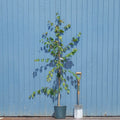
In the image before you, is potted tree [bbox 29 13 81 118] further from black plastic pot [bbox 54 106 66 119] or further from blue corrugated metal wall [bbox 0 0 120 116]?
blue corrugated metal wall [bbox 0 0 120 116]

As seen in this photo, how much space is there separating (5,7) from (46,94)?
1.90 m

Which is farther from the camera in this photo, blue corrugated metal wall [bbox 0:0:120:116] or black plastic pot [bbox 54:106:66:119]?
blue corrugated metal wall [bbox 0:0:120:116]

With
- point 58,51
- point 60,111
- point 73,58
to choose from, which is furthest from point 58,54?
point 60,111

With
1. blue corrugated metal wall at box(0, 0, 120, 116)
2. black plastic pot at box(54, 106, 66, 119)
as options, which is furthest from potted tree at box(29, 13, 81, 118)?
blue corrugated metal wall at box(0, 0, 120, 116)

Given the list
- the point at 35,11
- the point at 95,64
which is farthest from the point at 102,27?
the point at 35,11

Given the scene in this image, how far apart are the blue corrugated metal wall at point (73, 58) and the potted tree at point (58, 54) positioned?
0.11 m

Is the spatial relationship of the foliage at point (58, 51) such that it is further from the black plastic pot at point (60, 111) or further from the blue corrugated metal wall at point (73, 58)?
the black plastic pot at point (60, 111)

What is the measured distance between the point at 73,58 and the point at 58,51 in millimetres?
351

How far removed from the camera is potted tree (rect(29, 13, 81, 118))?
4.41m

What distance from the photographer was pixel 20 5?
4.55m

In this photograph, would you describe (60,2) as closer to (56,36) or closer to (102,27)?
(56,36)

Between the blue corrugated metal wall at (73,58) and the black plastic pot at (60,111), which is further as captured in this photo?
the blue corrugated metal wall at (73,58)

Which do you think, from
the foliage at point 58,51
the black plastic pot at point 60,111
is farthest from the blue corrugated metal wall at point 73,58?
the black plastic pot at point 60,111

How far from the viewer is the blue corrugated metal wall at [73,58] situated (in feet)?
14.8
